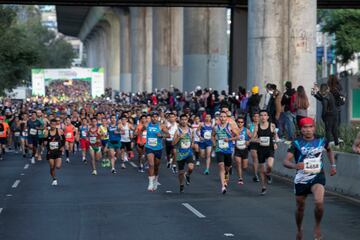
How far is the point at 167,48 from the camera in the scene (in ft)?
231

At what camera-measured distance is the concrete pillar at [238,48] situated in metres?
43.0

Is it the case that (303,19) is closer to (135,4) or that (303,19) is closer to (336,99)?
(336,99)

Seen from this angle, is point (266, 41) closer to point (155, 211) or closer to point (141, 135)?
point (141, 135)

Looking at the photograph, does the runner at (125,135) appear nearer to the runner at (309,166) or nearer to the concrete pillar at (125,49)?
the runner at (309,166)

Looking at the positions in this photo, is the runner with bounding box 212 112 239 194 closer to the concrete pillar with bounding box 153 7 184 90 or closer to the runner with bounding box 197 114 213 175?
the runner with bounding box 197 114 213 175

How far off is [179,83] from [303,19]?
38.3 m

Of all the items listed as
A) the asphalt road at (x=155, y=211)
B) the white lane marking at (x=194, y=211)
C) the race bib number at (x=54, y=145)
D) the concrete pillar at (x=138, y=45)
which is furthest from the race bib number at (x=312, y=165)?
the concrete pillar at (x=138, y=45)

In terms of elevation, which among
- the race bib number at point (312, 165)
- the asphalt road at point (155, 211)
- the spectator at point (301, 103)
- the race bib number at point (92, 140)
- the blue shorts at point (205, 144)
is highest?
the spectator at point (301, 103)

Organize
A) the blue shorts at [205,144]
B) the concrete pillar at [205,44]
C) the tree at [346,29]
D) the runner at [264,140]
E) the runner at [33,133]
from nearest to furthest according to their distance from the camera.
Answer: the runner at [264,140] → the blue shorts at [205,144] → the runner at [33,133] → the concrete pillar at [205,44] → the tree at [346,29]

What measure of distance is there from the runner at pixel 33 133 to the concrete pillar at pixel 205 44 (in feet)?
60.9

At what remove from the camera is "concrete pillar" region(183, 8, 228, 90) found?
53500 mm

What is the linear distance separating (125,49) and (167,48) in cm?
3210

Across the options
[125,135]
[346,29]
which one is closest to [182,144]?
[125,135]

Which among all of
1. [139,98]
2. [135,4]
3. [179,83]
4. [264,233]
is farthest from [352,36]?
[264,233]
